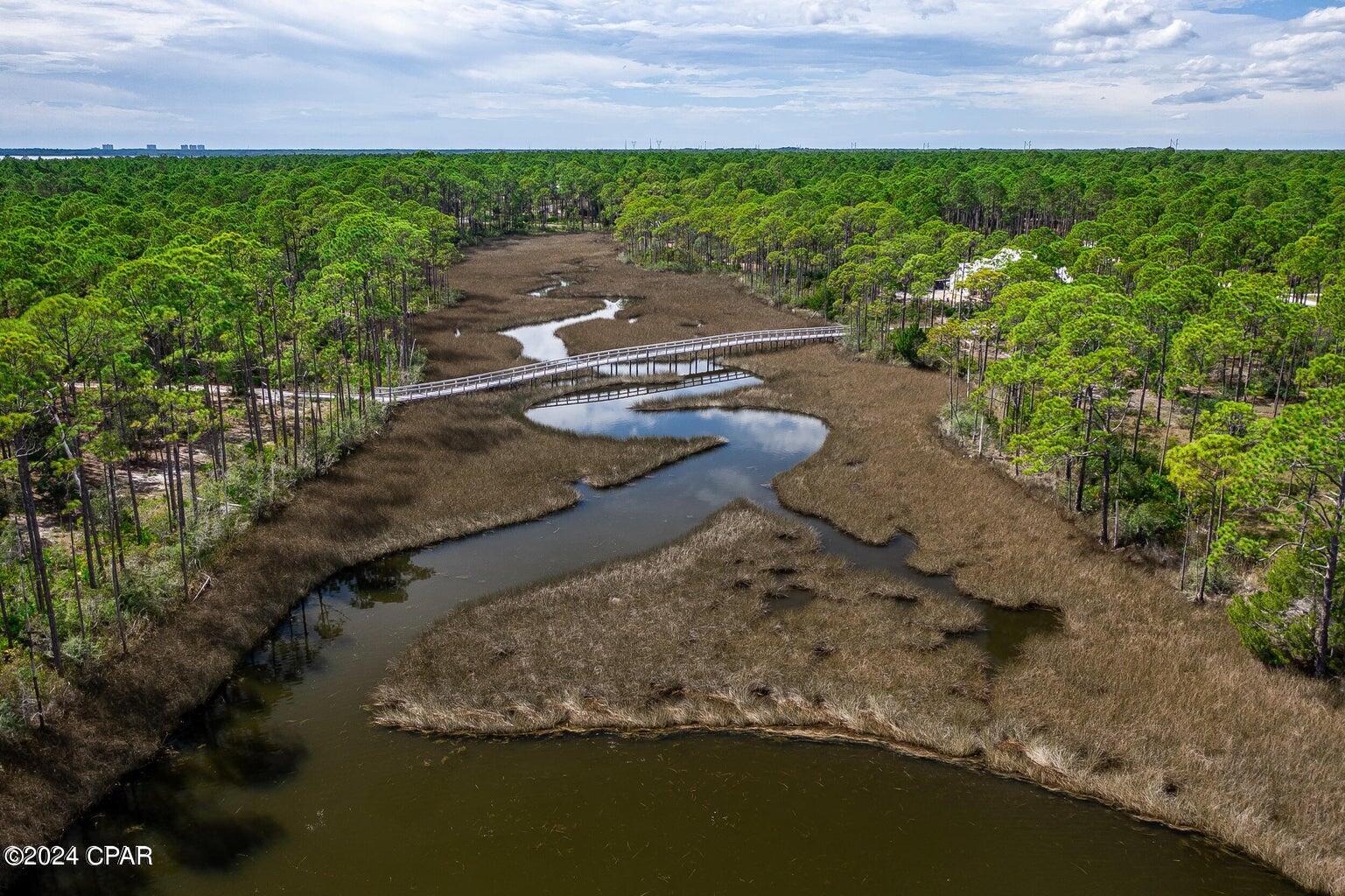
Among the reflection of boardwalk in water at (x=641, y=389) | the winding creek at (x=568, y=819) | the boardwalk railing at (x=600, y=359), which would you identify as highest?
the boardwalk railing at (x=600, y=359)

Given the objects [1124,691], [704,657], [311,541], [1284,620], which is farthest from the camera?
[311,541]

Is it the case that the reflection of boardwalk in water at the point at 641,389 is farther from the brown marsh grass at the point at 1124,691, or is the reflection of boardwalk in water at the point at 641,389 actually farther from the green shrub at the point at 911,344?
the brown marsh grass at the point at 1124,691

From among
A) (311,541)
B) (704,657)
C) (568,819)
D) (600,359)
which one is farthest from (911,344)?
(568,819)

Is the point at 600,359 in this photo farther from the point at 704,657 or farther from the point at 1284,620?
the point at 1284,620

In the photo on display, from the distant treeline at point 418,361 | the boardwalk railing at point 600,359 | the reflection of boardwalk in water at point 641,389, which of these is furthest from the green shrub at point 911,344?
the reflection of boardwalk in water at point 641,389

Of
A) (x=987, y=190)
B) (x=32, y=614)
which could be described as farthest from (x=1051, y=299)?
(x=987, y=190)

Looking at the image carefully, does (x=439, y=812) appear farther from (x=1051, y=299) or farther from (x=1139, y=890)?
(x=1051, y=299)
